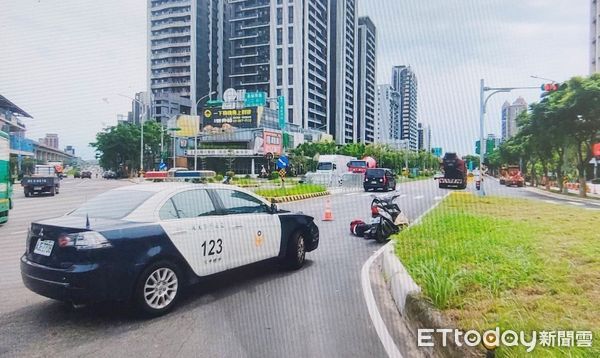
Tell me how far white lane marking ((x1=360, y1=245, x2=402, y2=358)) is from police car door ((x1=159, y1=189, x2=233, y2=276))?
72.8 inches

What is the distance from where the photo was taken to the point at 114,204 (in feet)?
16.2

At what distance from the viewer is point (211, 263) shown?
5.16 m

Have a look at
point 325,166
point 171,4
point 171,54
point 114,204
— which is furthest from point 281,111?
point 114,204

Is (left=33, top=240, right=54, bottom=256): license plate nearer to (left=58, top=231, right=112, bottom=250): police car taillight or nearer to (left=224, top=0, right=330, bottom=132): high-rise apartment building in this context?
(left=58, top=231, right=112, bottom=250): police car taillight

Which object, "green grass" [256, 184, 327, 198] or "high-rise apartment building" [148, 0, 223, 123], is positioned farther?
"high-rise apartment building" [148, 0, 223, 123]

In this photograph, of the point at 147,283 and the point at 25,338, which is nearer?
the point at 25,338

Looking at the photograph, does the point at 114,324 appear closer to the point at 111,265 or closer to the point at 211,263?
the point at 111,265

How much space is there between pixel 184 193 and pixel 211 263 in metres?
0.91

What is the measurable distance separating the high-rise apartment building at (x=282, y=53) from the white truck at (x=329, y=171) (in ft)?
179

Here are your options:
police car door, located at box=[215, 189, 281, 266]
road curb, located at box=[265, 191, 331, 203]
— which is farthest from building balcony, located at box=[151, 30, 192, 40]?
police car door, located at box=[215, 189, 281, 266]

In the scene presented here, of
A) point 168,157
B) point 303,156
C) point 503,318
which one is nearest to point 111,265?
point 503,318

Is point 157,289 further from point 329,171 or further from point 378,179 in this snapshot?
Answer: point 329,171

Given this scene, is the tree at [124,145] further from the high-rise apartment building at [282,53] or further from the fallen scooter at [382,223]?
the fallen scooter at [382,223]

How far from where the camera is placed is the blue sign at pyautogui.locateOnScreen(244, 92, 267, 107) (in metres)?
75.7
